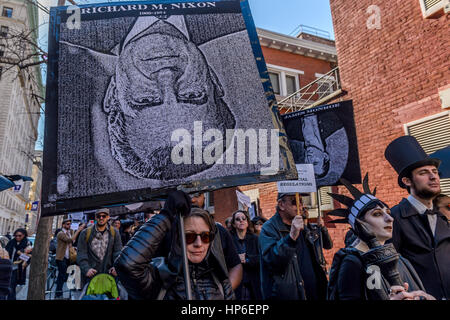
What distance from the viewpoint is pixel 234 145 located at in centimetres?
189

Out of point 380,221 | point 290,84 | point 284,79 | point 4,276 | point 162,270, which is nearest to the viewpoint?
point 162,270

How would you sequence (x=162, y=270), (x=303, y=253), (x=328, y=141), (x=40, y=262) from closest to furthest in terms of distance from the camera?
(x=162, y=270)
(x=303, y=253)
(x=328, y=141)
(x=40, y=262)

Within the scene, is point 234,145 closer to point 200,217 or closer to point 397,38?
point 200,217

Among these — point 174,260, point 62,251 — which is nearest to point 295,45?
point 62,251

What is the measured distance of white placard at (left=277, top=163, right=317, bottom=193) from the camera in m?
3.47

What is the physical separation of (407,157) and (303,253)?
1.44m

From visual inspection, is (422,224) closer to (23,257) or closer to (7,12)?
(23,257)

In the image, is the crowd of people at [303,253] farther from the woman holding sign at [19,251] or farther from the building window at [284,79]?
the building window at [284,79]

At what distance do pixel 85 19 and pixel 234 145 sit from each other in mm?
1315

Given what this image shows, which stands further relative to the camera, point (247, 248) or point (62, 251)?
point (62, 251)

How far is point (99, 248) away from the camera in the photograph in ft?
16.7

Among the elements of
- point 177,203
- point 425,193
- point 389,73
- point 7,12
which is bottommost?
point 177,203

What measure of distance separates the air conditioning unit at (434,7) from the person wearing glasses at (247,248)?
6277 mm
